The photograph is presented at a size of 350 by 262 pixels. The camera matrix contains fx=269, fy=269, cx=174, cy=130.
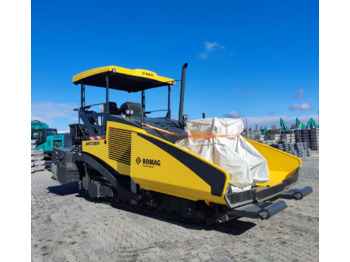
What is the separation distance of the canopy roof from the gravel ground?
114 inches

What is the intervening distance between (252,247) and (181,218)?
1391 millimetres

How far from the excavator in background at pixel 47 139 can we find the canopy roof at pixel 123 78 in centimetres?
803

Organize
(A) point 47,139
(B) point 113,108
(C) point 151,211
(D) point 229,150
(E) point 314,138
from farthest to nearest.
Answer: (E) point 314,138 < (A) point 47,139 < (B) point 113,108 < (C) point 151,211 < (D) point 229,150

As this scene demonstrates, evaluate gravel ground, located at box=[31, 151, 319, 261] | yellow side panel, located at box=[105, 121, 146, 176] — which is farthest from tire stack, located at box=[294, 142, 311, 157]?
yellow side panel, located at box=[105, 121, 146, 176]

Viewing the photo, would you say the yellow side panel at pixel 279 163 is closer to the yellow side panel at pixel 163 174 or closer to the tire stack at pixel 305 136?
the yellow side panel at pixel 163 174

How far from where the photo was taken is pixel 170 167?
418cm

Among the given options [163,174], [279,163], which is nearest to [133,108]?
[163,174]

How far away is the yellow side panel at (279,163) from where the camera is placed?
17.7 ft

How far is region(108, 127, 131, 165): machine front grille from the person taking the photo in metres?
5.14

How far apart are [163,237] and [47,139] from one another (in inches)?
474

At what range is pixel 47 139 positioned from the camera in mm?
14117

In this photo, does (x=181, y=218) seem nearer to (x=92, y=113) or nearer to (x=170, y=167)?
(x=170, y=167)

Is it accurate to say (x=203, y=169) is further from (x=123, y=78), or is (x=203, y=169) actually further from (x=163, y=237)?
(x=123, y=78)

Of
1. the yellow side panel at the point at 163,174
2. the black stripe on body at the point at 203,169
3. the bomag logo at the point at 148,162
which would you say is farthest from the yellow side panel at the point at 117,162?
the black stripe on body at the point at 203,169
